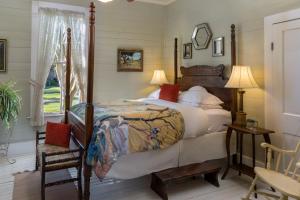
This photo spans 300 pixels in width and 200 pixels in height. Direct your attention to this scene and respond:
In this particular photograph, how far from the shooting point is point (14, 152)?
4.27 m

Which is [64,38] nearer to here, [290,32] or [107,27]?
[107,27]

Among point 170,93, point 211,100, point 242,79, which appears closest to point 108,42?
point 170,93

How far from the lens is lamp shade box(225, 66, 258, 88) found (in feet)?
10.4

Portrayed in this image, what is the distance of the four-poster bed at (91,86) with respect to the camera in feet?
8.29

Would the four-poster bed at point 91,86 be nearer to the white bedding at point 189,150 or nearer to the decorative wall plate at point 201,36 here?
the white bedding at point 189,150

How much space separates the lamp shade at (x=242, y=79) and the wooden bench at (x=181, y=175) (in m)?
1.08

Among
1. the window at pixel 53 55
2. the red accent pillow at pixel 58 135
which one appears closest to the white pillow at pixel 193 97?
Result: the red accent pillow at pixel 58 135

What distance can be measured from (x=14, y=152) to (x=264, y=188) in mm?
3940

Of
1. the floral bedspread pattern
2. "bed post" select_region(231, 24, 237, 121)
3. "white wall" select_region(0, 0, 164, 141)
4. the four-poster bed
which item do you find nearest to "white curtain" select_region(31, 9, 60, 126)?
"white wall" select_region(0, 0, 164, 141)

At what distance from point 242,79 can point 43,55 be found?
337 cm

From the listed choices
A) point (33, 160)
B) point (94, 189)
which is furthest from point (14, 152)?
point (94, 189)

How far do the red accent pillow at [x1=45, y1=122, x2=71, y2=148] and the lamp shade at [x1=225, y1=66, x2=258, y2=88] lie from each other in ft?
7.21

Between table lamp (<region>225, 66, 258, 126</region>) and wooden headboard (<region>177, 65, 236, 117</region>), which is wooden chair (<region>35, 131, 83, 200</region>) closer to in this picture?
table lamp (<region>225, 66, 258, 126</region>)

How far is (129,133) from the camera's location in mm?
2658
